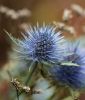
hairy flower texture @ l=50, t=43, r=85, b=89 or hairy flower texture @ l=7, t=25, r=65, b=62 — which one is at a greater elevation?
hairy flower texture @ l=7, t=25, r=65, b=62

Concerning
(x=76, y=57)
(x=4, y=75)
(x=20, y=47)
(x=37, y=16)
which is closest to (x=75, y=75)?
(x=76, y=57)

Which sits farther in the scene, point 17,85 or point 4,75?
point 4,75

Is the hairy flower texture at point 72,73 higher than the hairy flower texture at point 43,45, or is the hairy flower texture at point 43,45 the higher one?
the hairy flower texture at point 43,45

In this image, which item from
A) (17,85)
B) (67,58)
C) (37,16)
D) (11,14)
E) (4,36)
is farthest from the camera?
(37,16)

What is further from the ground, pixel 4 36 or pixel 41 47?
pixel 4 36

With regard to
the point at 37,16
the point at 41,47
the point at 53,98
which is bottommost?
the point at 53,98

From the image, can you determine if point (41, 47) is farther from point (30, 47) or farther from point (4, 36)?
point (4, 36)

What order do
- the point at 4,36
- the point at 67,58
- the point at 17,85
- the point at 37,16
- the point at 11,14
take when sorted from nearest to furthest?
the point at 17,85 → the point at 67,58 → the point at 11,14 → the point at 4,36 → the point at 37,16
